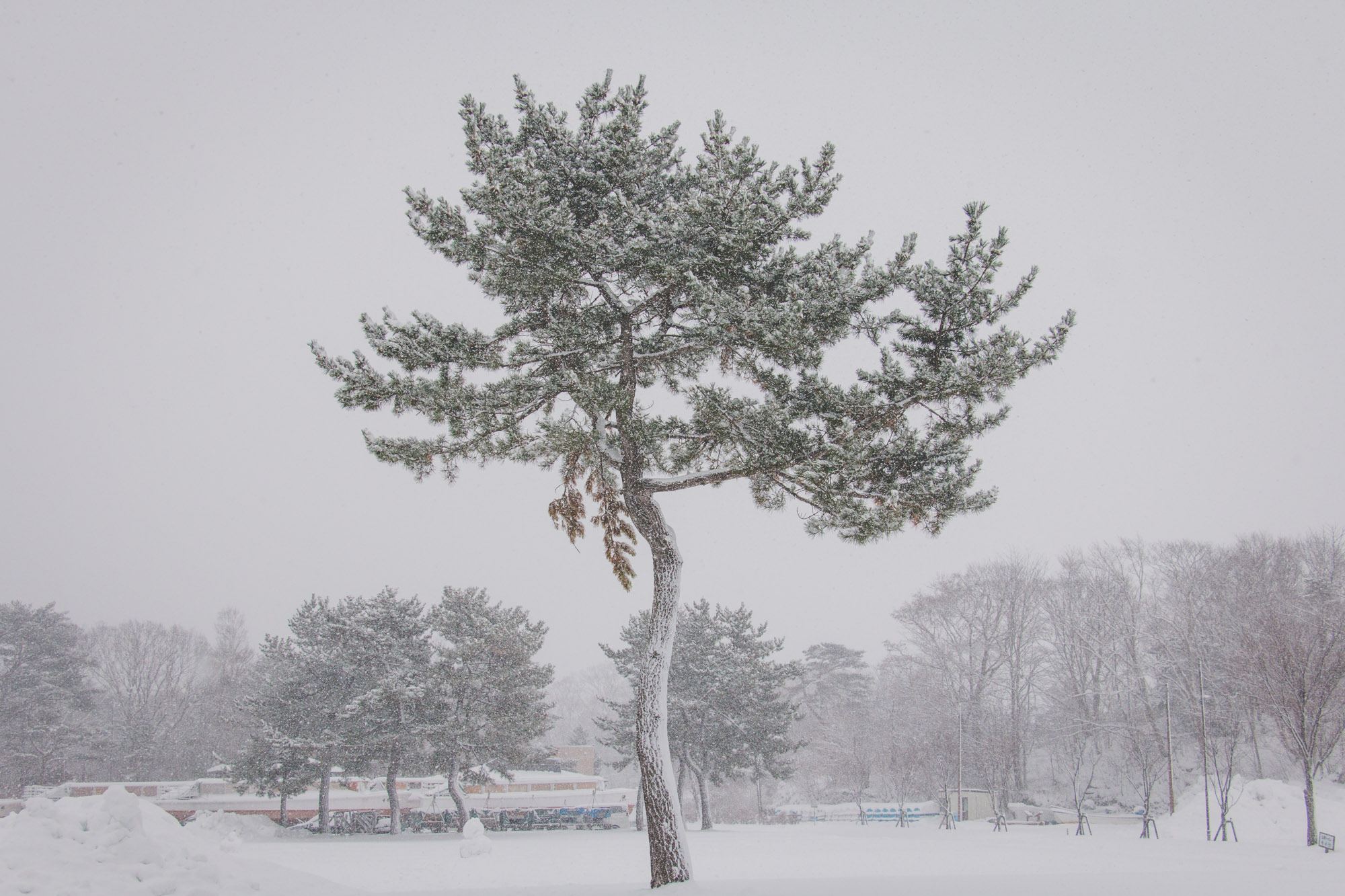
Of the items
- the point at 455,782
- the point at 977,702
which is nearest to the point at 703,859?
the point at 455,782

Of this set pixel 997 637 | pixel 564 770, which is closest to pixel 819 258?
pixel 997 637

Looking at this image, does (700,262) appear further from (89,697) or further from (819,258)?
(89,697)

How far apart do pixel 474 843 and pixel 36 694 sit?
36172 millimetres

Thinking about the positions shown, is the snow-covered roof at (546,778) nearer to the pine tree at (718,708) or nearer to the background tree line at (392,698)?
the background tree line at (392,698)

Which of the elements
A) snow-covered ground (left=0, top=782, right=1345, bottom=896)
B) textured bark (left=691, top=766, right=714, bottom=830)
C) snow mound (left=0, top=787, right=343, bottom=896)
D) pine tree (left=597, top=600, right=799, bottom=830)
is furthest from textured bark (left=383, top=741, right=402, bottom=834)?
snow mound (left=0, top=787, right=343, bottom=896)

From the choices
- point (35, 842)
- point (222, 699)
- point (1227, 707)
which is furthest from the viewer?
point (222, 699)

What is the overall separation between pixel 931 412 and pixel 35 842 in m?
12.1

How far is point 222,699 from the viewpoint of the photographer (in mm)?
50094

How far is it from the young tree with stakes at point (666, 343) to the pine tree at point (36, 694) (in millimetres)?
46417

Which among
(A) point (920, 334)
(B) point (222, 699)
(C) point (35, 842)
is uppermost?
(A) point (920, 334)

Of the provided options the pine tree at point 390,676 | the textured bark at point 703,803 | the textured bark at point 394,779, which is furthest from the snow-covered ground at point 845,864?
the pine tree at point 390,676

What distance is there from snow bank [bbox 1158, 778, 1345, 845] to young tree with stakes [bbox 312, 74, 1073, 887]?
25.0 metres

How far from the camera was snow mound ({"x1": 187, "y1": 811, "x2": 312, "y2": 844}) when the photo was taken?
88.1 ft

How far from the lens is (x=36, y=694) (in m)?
41.4
